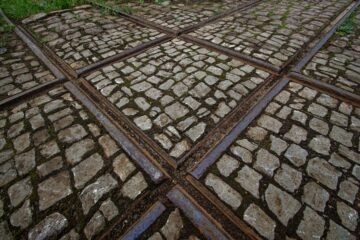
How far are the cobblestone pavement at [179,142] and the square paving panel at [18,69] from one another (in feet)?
0.09

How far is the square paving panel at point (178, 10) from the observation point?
14.8 feet

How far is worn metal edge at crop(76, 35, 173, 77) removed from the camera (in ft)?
10.5

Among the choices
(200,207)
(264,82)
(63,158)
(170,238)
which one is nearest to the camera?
(170,238)

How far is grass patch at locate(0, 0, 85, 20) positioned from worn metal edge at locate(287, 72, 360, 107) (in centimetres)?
501

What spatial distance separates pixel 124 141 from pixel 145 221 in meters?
0.80

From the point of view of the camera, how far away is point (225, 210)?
68.2 inches

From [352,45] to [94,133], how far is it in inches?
159

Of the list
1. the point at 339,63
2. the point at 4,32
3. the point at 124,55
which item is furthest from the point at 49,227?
the point at 4,32

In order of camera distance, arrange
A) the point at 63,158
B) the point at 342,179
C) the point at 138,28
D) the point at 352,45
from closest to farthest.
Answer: the point at 342,179, the point at 63,158, the point at 352,45, the point at 138,28

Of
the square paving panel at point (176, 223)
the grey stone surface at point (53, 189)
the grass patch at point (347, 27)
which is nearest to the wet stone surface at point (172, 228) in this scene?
the square paving panel at point (176, 223)

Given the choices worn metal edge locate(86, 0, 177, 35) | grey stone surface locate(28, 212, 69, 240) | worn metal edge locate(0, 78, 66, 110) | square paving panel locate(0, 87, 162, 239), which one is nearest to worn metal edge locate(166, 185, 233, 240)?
square paving panel locate(0, 87, 162, 239)

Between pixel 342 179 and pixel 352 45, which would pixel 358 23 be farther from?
pixel 342 179

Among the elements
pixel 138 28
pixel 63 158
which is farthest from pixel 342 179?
pixel 138 28

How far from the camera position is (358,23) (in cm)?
438
